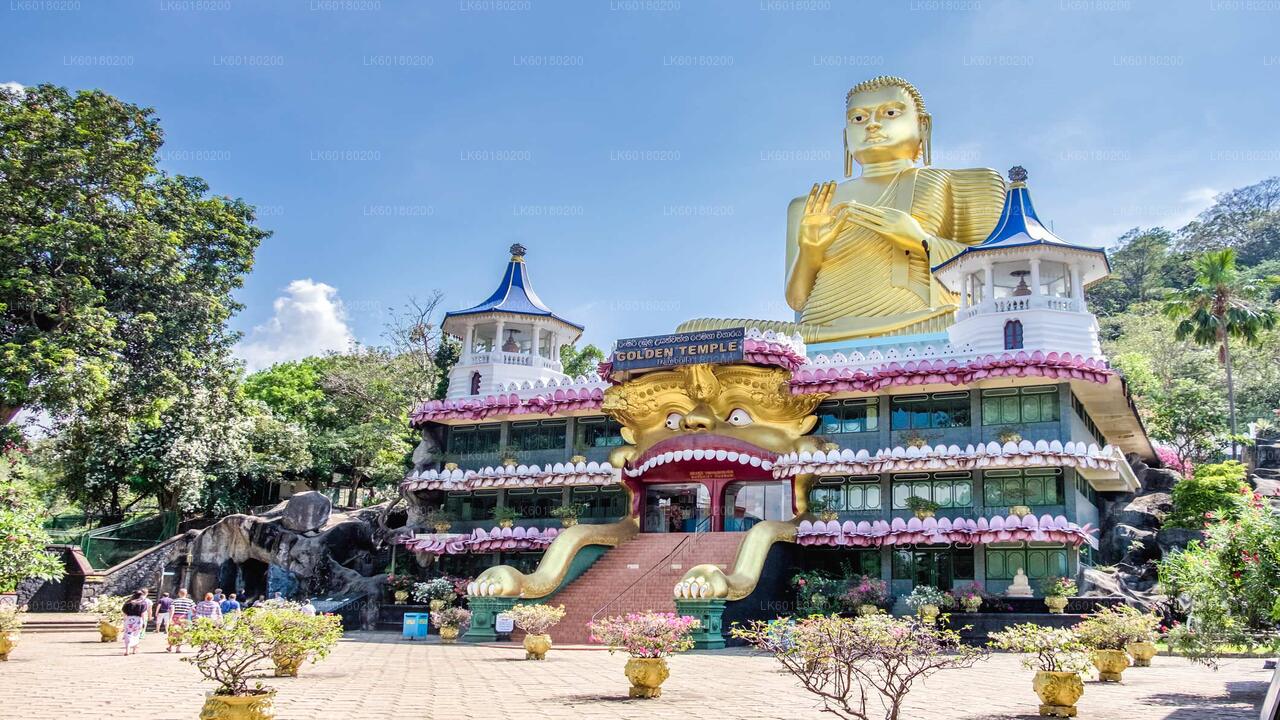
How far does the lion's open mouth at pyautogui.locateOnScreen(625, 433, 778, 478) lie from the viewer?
1210 inches

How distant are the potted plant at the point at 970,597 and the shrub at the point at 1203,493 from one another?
34.7 feet

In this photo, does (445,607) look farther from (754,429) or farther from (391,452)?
(391,452)

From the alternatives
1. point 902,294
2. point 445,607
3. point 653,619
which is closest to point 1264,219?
point 902,294

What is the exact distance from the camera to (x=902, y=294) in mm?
35562

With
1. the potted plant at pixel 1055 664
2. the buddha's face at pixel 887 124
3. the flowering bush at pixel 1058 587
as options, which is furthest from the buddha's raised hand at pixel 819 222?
the potted plant at pixel 1055 664

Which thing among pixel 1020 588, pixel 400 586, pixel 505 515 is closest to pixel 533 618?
pixel 400 586

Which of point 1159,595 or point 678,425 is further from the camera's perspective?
point 678,425

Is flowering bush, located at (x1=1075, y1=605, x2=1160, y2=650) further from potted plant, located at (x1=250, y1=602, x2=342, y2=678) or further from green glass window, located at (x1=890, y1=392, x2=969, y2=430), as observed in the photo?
green glass window, located at (x1=890, y1=392, x2=969, y2=430)

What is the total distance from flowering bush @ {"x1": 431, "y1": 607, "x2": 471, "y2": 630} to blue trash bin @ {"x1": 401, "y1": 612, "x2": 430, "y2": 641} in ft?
1.94

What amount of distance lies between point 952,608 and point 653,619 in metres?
13.7

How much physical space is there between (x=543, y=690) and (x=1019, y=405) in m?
18.4

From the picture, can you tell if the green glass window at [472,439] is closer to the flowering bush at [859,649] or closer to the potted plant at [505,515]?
the potted plant at [505,515]

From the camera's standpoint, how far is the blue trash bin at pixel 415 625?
96.6 feet

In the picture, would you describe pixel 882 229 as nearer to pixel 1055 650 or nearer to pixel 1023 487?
pixel 1023 487
